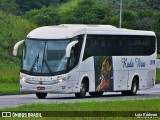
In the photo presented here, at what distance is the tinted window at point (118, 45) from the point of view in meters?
33.2

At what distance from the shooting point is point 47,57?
3092 centimetres

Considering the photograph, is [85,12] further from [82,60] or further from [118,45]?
[82,60]

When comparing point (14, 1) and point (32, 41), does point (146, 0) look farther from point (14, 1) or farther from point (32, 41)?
point (32, 41)

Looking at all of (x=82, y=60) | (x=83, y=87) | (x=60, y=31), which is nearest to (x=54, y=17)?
(x=83, y=87)

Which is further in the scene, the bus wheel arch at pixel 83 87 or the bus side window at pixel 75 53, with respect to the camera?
the bus wheel arch at pixel 83 87

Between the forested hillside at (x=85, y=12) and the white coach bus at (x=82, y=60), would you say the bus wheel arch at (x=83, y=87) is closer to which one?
the white coach bus at (x=82, y=60)

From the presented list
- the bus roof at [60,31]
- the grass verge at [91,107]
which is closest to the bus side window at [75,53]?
the bus roof at [60,31]

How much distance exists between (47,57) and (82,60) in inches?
78.7

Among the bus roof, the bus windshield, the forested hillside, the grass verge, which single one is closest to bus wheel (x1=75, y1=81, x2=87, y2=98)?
the bus windshield

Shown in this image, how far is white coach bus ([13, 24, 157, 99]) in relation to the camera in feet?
101

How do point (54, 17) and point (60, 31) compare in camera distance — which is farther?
point (54, 17)

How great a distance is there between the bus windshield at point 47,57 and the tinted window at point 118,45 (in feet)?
5.52

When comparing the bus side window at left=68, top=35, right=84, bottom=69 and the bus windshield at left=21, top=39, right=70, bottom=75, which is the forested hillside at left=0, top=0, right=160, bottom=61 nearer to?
the bus side window at left=68, top=35, right=84, bottom=69

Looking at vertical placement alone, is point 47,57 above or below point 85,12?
below
